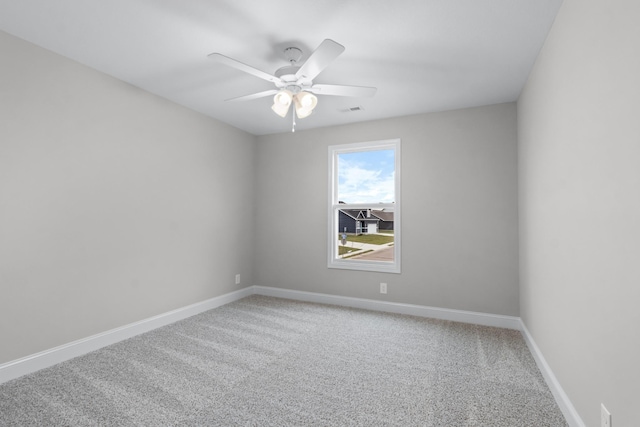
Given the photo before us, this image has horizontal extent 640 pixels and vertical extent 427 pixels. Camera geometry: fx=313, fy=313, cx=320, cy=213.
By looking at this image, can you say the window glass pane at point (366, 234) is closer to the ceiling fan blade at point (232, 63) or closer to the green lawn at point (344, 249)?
the green lawn at point (344, 249)

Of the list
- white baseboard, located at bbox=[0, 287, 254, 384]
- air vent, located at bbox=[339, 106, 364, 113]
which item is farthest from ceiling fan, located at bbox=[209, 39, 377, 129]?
white baseboard, located at bbox=[0, 287, 254, 384]

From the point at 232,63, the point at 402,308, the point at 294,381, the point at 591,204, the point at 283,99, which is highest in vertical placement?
the point at 232,63

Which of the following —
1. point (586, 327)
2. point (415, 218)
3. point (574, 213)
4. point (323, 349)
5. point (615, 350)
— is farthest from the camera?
point (415, 218)

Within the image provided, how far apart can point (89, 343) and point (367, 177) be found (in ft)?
11.2

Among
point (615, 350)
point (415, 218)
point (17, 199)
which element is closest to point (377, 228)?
point (415, 218)

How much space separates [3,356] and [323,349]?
233 centimetres

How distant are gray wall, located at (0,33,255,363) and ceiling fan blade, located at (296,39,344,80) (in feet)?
6.20

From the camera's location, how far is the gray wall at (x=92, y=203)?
2.26 m

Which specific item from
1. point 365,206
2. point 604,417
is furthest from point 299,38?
point 604,417

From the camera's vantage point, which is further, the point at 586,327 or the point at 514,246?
the point at 514,246

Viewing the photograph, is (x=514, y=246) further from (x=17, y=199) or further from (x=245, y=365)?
(x=17, y=199)

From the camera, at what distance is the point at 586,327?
1530mm

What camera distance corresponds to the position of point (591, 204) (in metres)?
1.49

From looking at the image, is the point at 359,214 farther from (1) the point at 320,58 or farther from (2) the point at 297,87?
(1) the point at 320,58
